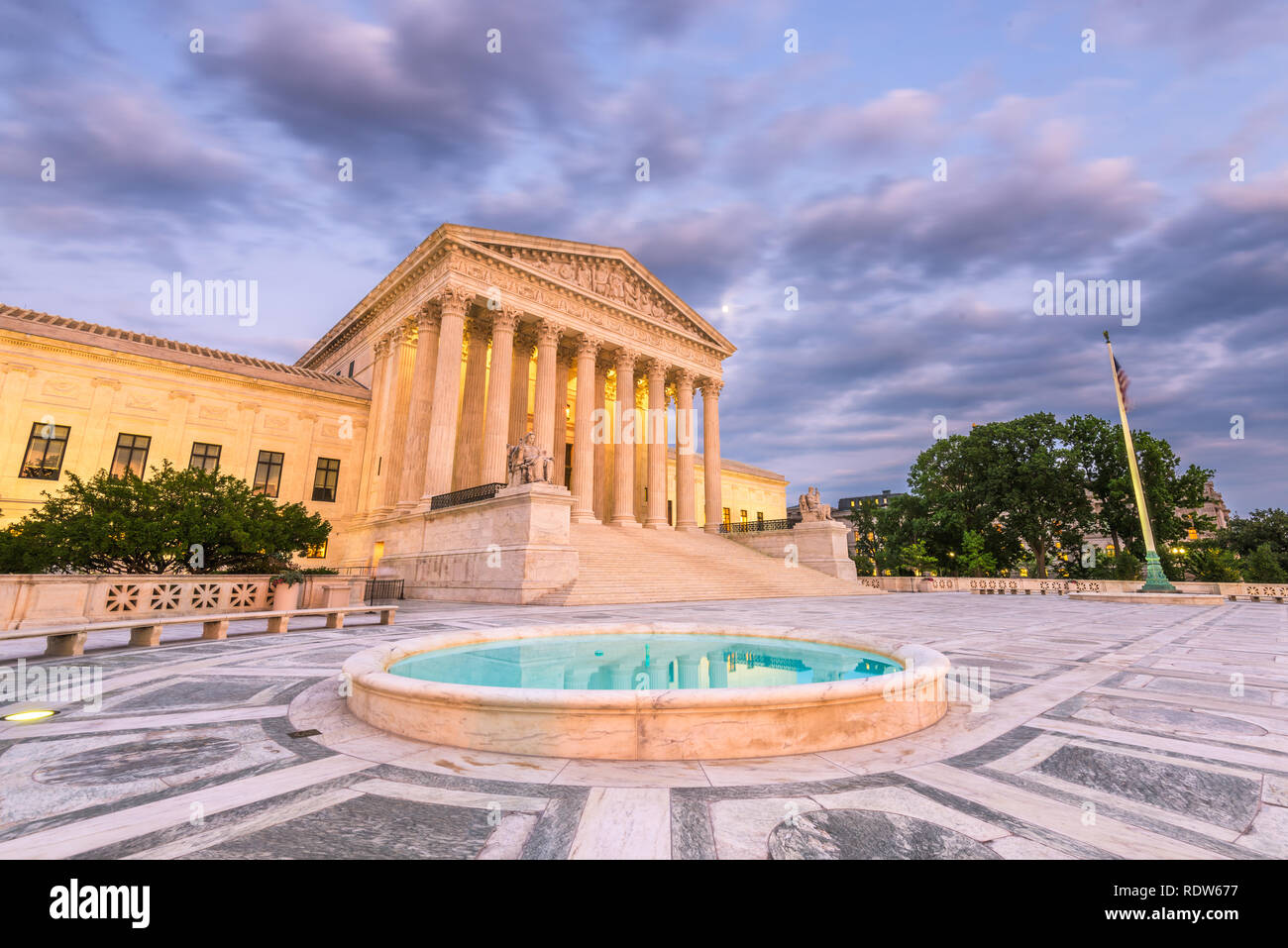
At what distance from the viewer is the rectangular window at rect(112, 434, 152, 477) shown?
26.1m

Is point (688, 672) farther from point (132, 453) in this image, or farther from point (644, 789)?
point (132, 453)

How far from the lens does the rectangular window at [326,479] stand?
3136cm

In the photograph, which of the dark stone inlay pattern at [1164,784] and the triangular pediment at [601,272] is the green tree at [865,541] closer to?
the triangular pediment at [601,272]

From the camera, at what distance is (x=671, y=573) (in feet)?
74.1

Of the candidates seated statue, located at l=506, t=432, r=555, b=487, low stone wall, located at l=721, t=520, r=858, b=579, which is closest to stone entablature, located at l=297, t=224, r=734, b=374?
seated statue, located at l=506, t=432, r=555, b=487

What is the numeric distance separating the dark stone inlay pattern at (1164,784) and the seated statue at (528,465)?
1746cm

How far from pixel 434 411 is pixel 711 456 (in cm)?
1901

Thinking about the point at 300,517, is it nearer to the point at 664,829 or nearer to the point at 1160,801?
the point at 664,829

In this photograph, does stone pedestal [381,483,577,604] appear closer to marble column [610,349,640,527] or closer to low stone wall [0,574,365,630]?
low stone wall [0,574,365,630]

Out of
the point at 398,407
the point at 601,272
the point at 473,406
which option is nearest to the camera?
the point at 398,407

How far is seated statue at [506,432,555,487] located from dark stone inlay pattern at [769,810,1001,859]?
57.8 ft

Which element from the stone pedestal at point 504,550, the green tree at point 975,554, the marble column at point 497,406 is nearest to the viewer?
the stone pedestal at point 504,550

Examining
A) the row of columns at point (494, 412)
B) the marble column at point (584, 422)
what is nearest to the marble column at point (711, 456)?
the row of columns at point (494, 412)

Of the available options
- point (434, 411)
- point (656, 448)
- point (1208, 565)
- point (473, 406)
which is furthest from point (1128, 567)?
point (434, 411)
